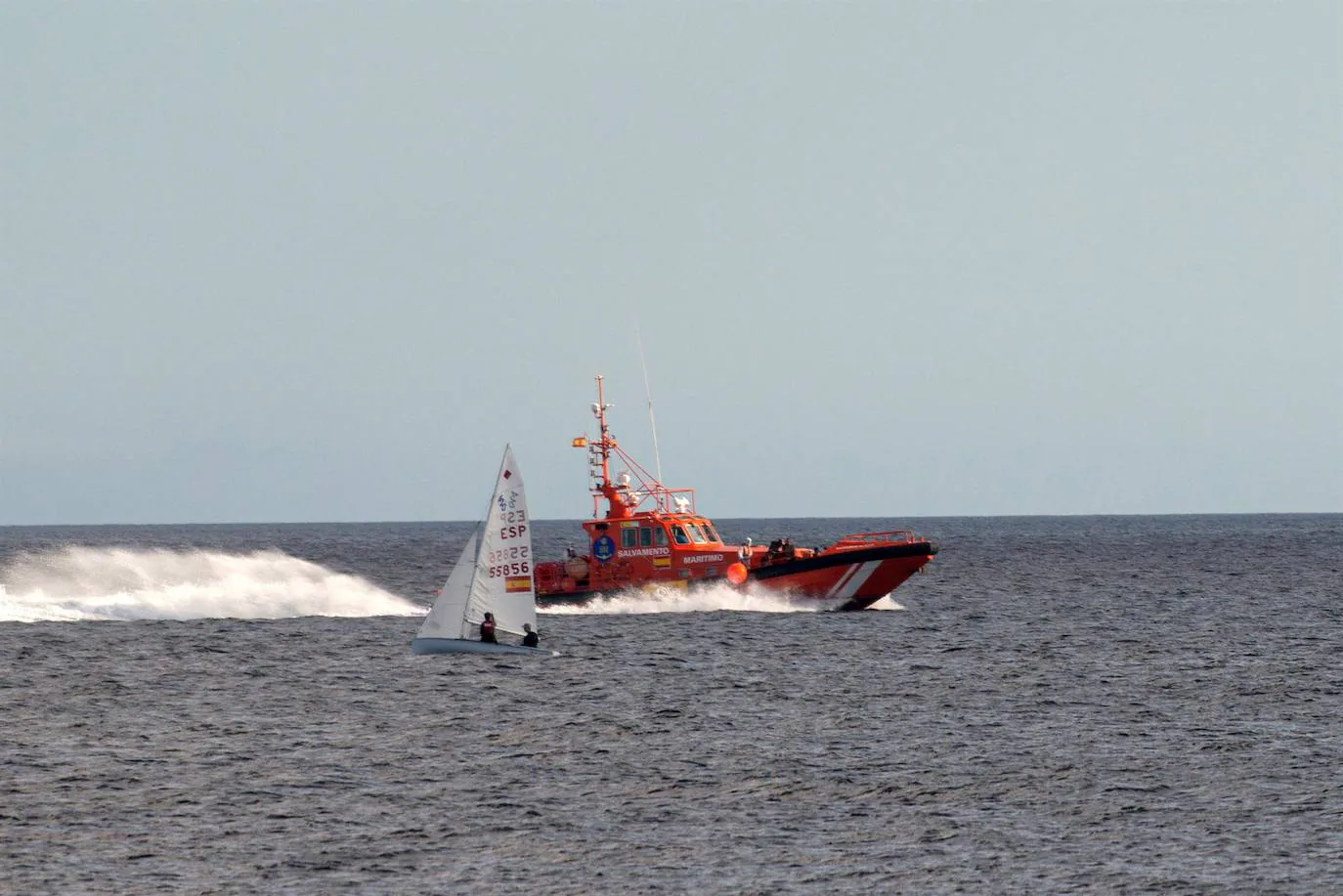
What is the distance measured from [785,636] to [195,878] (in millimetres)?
28631

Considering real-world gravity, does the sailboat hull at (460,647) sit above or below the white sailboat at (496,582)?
below

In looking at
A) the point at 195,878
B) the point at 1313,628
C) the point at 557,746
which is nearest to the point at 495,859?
the point at 195,878

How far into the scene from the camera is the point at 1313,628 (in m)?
55.5

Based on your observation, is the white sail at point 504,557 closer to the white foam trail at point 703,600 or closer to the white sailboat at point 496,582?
the white sailboat at point 496,582

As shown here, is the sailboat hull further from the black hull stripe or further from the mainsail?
the black hull stripe

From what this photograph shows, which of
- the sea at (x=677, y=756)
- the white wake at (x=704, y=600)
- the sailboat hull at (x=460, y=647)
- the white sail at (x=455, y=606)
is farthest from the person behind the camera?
the white wake at (x=704, y=600)

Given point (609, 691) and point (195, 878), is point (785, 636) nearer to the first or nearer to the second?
point (609, 691)

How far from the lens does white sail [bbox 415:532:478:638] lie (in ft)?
133

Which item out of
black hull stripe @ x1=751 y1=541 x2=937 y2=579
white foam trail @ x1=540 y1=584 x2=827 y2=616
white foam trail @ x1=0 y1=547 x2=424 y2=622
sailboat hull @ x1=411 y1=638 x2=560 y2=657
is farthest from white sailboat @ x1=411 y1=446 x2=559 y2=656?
white foam trail @ x1=0 y1=547 x2=424 y2=622

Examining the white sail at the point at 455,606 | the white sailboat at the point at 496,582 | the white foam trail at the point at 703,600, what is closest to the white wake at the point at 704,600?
the white foam trail at the point at 703,600

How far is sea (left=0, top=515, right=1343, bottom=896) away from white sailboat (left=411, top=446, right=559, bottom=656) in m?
1.08

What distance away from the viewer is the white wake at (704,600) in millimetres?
49594

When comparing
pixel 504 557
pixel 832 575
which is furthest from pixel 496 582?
pixel 832 575

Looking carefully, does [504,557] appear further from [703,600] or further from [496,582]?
[703,600]
